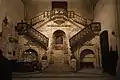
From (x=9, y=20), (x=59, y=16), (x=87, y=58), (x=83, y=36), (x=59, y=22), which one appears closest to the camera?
(x=9, y=20)

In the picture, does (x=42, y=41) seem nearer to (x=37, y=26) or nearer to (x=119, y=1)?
(x=37, y=26)

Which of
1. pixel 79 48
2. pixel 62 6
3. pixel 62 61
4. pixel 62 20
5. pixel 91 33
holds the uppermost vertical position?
pixel 62 6

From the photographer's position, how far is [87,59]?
71.9ft

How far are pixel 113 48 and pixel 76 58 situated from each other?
9671 millimetres

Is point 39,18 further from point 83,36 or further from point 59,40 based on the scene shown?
point 83,36

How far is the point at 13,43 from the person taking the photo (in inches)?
780

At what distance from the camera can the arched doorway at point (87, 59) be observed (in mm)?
21547

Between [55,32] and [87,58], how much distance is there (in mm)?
4728

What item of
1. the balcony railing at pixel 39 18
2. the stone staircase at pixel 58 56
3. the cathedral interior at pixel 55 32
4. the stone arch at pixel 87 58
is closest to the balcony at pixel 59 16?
the cathedral interior at pixel 55 32

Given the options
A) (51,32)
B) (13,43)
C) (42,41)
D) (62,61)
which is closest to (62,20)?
(51,32)

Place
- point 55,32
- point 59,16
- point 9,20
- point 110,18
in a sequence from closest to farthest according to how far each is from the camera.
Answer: point 110,18, point 9,20, point 59,16, point 55,32

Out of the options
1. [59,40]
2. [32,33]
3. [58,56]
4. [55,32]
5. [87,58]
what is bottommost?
[87,58]

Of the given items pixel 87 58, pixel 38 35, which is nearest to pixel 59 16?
pixel 38 35

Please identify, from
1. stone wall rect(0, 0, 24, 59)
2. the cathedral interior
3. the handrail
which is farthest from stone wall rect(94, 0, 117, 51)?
stone wall rect(0, 0, 24, 59)
